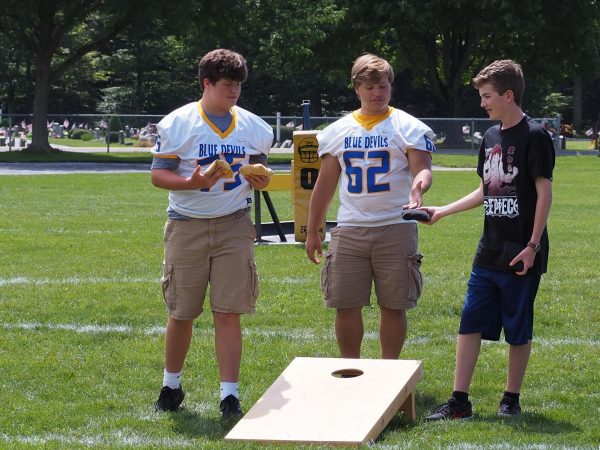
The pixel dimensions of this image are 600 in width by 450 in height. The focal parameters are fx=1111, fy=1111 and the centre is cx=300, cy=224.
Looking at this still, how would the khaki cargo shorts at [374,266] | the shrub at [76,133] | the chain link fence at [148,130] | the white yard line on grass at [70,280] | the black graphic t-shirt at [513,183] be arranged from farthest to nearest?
the shrub at [76,133] < the chain link fence at [148,130] < the white yard line on grass at [70,280] < the khaki cargo shorts at [374,266] < the black graphic t-shirt at [513,183]

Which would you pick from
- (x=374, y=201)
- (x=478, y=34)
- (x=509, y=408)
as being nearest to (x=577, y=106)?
(x=478, y=34)

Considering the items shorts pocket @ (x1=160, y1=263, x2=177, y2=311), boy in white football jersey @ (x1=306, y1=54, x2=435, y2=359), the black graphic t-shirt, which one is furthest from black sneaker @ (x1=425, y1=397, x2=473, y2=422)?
shorts pocket @ (x1=160, y1=263, x2=177, y2=311)

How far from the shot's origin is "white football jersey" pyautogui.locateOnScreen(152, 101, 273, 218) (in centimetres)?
548

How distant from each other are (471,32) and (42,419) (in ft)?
136

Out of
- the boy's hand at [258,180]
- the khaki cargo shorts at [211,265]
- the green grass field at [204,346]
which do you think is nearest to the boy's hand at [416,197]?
the boy's hand at [258,180]

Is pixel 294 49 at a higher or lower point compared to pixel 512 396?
higher

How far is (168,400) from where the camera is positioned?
5.62m

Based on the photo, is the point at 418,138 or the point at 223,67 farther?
the point at 418,138

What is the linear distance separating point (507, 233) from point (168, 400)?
74.3 inches

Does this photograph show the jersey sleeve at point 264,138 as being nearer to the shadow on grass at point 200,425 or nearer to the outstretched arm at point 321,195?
the outstretched arm at point 321,195

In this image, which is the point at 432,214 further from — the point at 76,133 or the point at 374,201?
the point at 76,133

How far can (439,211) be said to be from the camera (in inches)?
217

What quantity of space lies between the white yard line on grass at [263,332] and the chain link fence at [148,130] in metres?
26.5

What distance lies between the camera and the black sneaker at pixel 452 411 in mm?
5406
